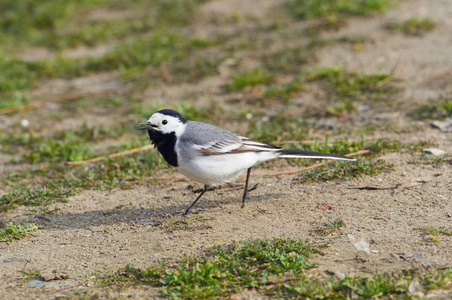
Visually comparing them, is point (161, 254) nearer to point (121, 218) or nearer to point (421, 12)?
point (121, 218)

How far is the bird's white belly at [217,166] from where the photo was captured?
518 centimetres

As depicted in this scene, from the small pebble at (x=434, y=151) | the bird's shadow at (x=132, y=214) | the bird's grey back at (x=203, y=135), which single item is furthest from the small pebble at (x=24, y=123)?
the small pebble at (x=434, y=151)

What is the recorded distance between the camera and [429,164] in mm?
5969

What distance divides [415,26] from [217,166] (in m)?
5.99

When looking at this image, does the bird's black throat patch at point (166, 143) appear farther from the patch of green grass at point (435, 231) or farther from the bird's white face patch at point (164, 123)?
the patch of green grass at point (435, 231)

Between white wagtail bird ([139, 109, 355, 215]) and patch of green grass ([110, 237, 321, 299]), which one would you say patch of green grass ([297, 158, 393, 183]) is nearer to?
white wagtail bird ([139, 109, 355, 215])

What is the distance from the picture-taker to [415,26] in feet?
31.1

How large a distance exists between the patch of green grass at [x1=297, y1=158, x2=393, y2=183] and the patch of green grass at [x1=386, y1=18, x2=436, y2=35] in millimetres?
4298

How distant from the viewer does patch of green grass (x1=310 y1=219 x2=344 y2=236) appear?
4.80 metres

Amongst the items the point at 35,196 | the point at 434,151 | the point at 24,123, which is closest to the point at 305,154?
the point at 434,151

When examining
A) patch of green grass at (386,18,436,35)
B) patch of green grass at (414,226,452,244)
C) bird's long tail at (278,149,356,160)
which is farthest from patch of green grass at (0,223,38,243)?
patch of green grass at (386,18,436,35)

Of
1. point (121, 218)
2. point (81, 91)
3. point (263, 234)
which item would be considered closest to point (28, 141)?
point (81, 91)

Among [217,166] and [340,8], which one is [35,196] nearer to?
[217,166]

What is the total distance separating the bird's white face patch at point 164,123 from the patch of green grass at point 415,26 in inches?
225
